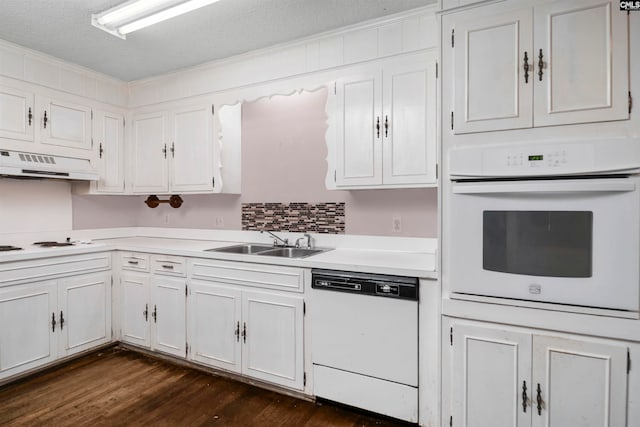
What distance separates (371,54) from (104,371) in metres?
3.05

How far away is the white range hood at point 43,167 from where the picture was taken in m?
2.60

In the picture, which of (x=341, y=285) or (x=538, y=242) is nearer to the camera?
(x=538, y=242)

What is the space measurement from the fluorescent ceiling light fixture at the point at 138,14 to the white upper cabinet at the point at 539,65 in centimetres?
146

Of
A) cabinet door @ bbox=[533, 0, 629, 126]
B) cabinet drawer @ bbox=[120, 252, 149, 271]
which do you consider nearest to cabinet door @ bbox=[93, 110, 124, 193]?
cabinet drawer @ bbox=[120, 252, 149, 271]

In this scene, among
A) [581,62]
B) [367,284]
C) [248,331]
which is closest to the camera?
[581,62]

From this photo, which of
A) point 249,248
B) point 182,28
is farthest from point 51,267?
point 182,28

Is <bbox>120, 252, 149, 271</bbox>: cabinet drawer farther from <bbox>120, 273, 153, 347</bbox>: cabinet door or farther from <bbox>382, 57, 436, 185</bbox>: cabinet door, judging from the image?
<bbox>382, 57, 436, 185</bbox>: cabinet door

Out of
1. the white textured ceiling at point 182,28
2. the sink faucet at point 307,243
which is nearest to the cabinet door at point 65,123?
the white textured ceiling at point 182,28

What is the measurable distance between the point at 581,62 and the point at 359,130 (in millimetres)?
1260

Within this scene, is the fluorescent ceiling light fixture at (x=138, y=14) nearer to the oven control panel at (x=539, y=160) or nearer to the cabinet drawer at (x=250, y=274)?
the cabinet drawer at (x=250, y=274)

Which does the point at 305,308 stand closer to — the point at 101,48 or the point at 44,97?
the point at 101,48

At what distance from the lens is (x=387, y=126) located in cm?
238

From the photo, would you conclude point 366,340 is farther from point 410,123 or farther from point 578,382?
point 410,123

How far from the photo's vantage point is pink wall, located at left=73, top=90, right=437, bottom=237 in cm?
265
